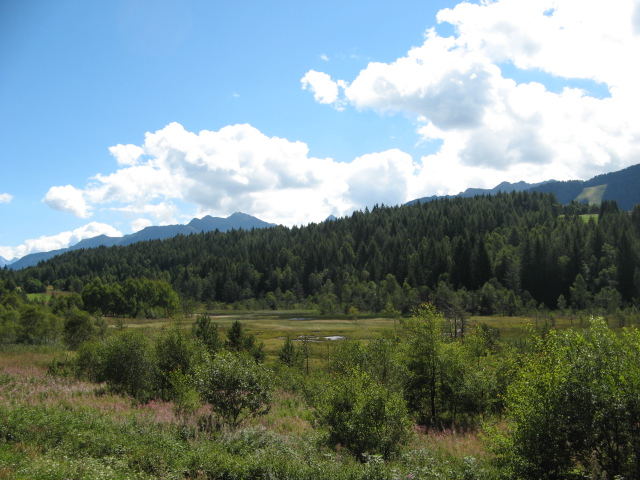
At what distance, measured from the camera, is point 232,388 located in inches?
953

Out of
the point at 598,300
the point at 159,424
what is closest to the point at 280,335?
the point at 159,424

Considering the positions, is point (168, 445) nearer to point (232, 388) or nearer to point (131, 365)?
point (232, 388)

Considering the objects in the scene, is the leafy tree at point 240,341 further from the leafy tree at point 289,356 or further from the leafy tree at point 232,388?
the leafy tree at point 232,388

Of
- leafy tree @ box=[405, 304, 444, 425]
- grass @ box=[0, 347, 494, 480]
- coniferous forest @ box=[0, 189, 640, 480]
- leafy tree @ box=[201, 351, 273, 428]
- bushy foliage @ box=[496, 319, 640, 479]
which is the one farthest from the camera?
leafy tree @ box=[405, 304, 444, 425]

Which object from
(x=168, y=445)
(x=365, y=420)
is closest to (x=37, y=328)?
(x=168, y=445)

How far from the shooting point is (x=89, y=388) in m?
34.2

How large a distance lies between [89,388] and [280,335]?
73.5 metres

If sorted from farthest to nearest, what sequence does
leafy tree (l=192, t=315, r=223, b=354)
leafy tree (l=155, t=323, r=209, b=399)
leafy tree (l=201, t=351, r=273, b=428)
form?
leafy tree (l=192, t=315, r=223, b=354) < leafy tree (l=155, t=323, r=209, b=399) < leafy tree (l=201, t=351, r=273, b=428)

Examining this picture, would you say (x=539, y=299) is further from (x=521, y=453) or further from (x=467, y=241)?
(x=521, y=453)

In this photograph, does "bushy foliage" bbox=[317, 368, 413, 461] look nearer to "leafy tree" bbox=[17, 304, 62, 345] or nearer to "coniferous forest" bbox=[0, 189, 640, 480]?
"coniferous forest" bbox=[0, 189, 640, 480]

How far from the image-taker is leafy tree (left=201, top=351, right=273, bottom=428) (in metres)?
24.1

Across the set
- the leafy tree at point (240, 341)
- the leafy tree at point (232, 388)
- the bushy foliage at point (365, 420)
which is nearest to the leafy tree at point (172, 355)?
the leafy tree at point (232, 388)

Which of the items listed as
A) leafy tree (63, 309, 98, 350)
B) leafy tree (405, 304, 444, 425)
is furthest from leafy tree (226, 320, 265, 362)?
leafy tree (405, 304, 444, 425)

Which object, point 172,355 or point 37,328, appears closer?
point 172,355
